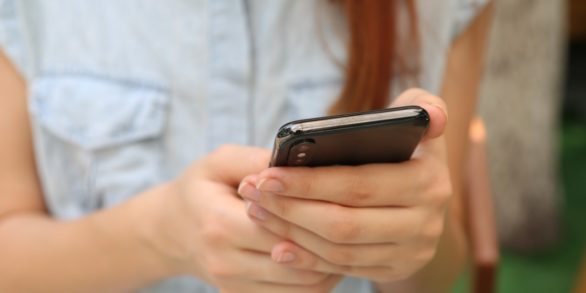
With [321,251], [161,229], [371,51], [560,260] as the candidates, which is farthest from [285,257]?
[560,260]

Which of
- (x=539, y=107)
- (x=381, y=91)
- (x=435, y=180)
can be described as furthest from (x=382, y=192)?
(x=539, y=107)

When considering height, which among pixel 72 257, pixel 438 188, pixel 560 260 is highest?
pixel 438 188

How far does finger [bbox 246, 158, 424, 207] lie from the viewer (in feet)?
1.33

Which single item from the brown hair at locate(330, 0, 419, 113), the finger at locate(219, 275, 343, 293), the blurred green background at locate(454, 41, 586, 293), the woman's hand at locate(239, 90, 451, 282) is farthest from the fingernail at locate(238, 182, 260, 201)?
the blurred green background at locate(454, 41, 586, 293)

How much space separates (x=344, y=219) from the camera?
436 millimetres

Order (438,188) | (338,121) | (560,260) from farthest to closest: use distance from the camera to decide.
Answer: (560,260)
(438,188)
(338,121)

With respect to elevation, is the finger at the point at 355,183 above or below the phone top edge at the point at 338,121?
below

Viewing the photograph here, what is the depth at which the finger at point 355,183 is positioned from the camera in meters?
0.41

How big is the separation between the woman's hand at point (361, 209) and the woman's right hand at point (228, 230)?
0.02 meters

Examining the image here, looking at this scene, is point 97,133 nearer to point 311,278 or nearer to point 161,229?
point 161,229

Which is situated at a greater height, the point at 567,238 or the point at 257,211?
the point at 257,211

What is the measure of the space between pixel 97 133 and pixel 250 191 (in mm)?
259

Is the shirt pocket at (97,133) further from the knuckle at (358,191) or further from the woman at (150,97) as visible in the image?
the knuckle at (358,191)

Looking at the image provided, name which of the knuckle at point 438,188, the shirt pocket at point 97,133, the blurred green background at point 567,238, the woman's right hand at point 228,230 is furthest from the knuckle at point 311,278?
the blurred green background at point 567,238
